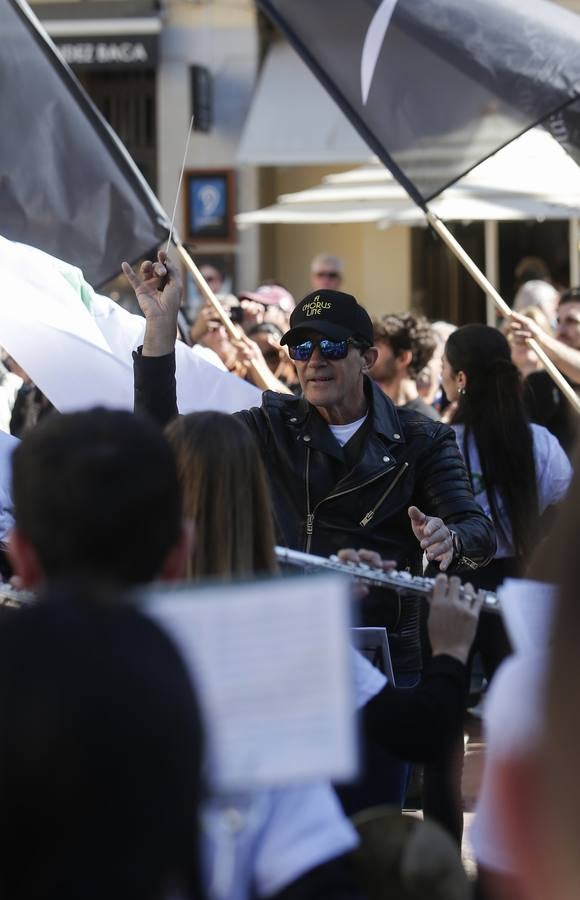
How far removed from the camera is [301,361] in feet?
14.8

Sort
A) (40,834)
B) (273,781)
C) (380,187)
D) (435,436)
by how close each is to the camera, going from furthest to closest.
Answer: (380,187)
(435,436)
(273,781)
(40,834)

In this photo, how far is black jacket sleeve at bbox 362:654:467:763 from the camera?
2.82 m

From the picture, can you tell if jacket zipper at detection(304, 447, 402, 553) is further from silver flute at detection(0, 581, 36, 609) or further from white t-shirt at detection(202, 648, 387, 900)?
white t-shirt at detection(202, 648, 387, 900)

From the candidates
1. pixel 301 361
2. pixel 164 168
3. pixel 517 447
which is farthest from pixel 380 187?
pixel 301 361

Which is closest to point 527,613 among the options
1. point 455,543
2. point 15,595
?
point 15,595

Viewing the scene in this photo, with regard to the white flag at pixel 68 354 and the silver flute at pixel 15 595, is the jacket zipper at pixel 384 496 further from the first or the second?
the silver flute at pixel 15 595

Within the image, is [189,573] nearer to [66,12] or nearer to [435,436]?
[435,436]

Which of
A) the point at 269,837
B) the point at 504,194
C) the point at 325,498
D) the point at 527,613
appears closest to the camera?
the point at 269,837

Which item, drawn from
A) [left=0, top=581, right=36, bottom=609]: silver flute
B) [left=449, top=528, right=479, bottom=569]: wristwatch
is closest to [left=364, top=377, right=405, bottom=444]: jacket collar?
[left=449, top=528, right=479, bottom=569]: wristwatch

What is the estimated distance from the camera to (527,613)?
7.81 feet

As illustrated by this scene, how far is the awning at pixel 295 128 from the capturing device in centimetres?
1391

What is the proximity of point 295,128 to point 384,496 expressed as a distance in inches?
413

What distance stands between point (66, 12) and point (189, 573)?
13.4m

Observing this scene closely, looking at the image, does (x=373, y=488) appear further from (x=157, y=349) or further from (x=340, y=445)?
(x=157, y=349)
